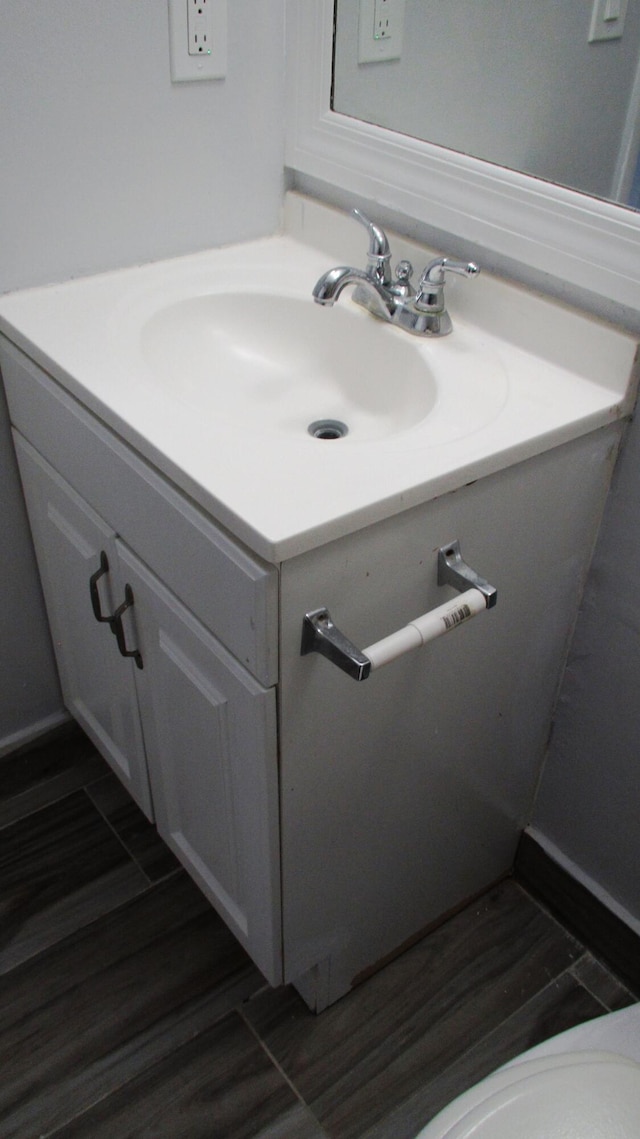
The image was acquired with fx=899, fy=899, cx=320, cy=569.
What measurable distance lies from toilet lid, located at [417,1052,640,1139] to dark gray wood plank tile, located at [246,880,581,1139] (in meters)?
0.41

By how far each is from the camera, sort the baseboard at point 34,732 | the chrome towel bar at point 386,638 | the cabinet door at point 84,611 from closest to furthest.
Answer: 1. the chrome towel bar at point 386,638
2. the cabinet door at point 84,611
3. the baseboard at point 34,732

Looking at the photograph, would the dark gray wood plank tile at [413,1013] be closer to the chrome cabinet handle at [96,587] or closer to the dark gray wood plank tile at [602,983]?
the dark gray wood plank tile at [602,983]

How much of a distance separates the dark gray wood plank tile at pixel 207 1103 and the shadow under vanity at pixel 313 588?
0.44 feet

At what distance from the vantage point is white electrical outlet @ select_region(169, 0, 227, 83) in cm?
110

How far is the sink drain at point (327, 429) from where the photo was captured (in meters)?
1.12

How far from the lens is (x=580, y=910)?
4.46ft

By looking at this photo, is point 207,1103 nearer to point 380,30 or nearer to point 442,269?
point 442,269

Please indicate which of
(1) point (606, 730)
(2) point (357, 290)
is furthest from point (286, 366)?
(1) point (606, 730)

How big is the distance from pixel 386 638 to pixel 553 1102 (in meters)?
0.46

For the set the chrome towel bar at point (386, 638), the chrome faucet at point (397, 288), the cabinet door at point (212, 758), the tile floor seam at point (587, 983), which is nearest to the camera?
the chrome towel bar at point (386, 638)

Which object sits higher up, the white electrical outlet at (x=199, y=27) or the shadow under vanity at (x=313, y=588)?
the white electrical outlet at (x=199, y=27)

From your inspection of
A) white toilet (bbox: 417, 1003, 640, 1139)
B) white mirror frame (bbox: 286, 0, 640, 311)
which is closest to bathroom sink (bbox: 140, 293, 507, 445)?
white mirror frame (bbox: 286, 0, 640, 311)

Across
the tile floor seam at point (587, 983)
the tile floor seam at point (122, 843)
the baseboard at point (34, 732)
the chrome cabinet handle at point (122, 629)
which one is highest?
the chrome cabinet handle at point (122, 629)

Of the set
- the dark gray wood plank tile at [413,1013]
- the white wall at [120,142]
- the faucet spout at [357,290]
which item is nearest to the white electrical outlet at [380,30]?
the white wall at [120,142]
